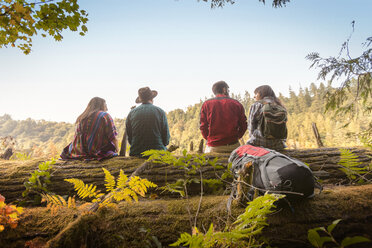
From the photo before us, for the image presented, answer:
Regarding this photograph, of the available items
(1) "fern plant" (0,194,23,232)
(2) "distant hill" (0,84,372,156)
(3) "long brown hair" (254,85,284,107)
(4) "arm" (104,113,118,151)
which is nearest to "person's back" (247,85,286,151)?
(3) "long brown hair" (254,85,284,107)

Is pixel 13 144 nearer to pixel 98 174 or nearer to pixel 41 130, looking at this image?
pixel 98 174

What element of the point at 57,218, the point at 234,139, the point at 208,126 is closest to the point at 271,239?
the point at 57,218

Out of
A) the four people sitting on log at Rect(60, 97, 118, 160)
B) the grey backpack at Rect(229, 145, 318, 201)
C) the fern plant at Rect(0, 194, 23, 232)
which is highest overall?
the four people sitting on log at Rect(60, 97, 118, 160)

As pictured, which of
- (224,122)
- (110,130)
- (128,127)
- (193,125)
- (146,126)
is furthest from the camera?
(193,125)

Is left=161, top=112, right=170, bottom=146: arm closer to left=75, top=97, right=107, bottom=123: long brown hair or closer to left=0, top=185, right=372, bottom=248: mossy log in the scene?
left=75, top=97, right=107, bottom=123: long brown hair

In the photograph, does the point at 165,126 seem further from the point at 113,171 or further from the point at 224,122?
the point at 113,171

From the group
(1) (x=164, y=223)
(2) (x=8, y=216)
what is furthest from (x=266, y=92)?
(2) (x=8, y=216)

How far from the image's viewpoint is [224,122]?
11.9 ft

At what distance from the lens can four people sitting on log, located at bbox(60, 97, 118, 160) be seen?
10.5ft

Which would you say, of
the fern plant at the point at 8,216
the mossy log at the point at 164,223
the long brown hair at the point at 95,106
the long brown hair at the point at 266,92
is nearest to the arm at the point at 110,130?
the long brown hair at the point at 95,106

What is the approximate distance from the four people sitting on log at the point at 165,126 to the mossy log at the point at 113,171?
41 cm

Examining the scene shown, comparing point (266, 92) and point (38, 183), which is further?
point (266, 92)

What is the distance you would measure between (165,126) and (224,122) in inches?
55.1

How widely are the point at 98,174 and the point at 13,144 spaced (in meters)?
3.76
